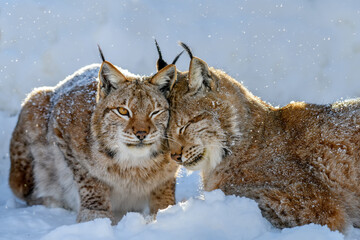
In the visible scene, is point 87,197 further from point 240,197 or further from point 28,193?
point 240,197

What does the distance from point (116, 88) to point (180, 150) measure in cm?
93

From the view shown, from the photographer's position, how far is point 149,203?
4867mm

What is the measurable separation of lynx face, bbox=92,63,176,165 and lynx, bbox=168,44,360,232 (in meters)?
0.14

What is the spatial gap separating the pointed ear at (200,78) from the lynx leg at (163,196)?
1.27 metres

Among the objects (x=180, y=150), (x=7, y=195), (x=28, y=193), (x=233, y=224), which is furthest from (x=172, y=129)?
(x=7, y=195)

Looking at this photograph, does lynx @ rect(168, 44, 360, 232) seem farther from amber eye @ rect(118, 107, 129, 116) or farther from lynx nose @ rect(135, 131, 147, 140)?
amber eye @ rect(118, 107, 129, 116)

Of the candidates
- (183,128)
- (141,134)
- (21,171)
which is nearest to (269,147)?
(183,128)

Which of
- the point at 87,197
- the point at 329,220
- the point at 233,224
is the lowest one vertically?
the point at 87,197

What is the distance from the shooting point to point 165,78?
13.8ft

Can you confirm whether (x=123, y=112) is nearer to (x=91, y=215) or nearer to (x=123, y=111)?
(x=123, y=111)

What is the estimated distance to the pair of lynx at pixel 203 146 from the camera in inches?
142

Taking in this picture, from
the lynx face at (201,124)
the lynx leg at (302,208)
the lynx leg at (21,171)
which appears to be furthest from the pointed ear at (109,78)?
the lynx leg at (302,208)

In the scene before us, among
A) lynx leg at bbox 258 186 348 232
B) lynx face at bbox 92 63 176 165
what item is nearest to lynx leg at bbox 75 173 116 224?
lynx face at bbox 92 63 176 165

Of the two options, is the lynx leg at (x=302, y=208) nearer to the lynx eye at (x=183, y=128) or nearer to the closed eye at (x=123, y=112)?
the lynx eye at (x=183, y=128)
